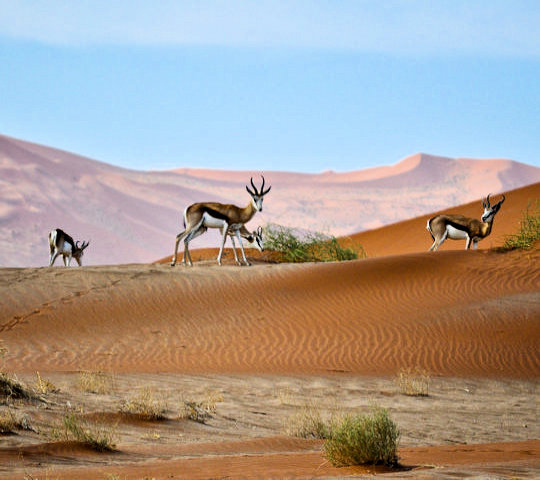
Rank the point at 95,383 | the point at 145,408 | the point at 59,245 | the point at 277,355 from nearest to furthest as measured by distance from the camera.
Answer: the point at 145,408
the point at 95,383
the point at 277,355
the point at 59,245

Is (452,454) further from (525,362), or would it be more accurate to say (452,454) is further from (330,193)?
(330,193)

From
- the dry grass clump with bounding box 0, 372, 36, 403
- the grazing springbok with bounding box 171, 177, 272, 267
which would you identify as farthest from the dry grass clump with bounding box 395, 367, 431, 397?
the grazing springbok with bounding box 171, 177, 272, 267

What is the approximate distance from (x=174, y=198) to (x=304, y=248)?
10641 cm

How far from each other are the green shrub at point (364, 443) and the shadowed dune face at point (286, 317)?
9.09 metres

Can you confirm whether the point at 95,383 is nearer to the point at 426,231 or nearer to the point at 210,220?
the point at 210,220

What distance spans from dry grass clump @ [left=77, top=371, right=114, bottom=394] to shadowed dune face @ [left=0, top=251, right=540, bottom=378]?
1.82 meters

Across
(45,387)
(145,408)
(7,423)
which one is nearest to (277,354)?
(45,387)

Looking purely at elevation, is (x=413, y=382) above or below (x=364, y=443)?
below

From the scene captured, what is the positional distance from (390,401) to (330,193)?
15049 cm

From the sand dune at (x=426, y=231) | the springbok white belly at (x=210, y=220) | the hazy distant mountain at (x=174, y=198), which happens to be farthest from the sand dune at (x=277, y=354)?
the hazy distant mountain at (x=174, y=198)

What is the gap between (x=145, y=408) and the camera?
1127cm

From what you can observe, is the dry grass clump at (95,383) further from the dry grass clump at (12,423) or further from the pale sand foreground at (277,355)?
the dry grass clump at (12,423)

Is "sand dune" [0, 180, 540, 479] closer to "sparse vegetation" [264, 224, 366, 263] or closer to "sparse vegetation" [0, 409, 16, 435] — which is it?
"sparse vegetation" [0, 409, 16, 435]

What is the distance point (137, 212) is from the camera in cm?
12606
